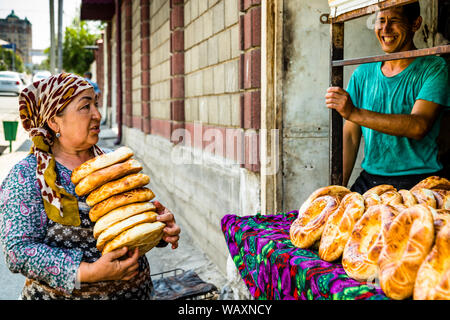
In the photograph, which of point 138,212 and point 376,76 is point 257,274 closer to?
point 138,212

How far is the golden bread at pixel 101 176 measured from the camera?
2.10 metres

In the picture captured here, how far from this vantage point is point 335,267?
170cm

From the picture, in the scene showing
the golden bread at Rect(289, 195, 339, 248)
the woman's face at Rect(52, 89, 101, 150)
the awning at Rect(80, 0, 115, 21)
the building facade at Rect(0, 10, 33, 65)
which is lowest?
the golden bread at Rect(289, 195, 339, 248)

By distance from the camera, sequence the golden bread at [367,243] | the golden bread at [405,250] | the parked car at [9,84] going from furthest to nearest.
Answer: the parked car at [9,84] < the golden bread at [367,243] < the golden bread at [405,250]

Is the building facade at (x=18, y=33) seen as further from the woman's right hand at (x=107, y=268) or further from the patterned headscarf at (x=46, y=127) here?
the woman's right hand at (x=107, y=268)

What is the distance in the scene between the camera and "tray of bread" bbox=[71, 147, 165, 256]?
2.05 m

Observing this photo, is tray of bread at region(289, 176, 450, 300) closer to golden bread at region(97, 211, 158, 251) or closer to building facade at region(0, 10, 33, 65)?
golden bread at region(97, 211, 158, 251)

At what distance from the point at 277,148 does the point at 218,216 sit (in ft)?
5.75

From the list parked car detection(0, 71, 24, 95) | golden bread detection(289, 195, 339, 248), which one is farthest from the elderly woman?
parked car detection(0, 71, 24, 95)

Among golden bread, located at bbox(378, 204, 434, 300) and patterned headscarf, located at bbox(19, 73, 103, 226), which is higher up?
patterned headscarf, located at bbox(19, 73, 103, 226)

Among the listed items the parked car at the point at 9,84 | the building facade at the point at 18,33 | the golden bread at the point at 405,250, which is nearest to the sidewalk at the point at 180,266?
the golden bread at the point at 405,250

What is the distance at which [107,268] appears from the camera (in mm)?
2018

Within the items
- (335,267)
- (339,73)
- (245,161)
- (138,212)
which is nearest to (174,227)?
(138,212)

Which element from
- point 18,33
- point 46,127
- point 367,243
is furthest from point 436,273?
point 18,33
